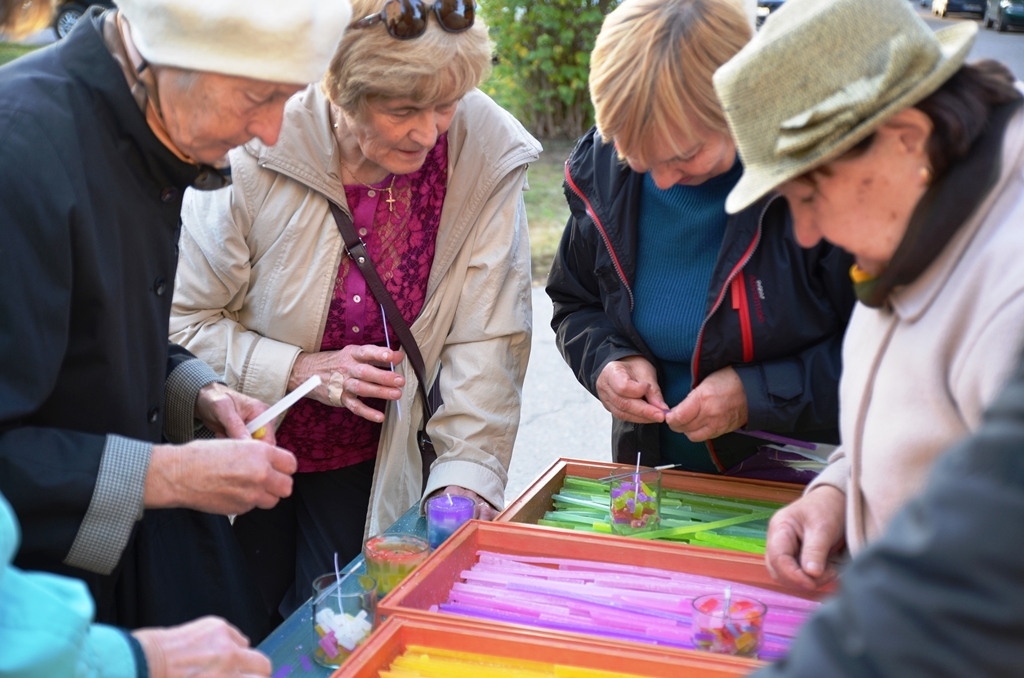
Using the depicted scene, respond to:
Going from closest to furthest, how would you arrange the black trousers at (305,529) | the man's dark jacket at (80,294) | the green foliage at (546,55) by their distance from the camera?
the man's dark jacket at (80,294) → the black trousers at (305,529) → the green foliage at (546,55)

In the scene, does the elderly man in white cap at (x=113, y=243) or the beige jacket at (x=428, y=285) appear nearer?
the elderly man in white cap at (x=113, y=243)

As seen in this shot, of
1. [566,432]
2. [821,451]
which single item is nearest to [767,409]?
[821,451]

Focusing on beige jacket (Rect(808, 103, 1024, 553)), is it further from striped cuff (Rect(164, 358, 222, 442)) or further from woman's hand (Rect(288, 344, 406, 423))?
striped cuff (Rect(164, 358, 222, 442))

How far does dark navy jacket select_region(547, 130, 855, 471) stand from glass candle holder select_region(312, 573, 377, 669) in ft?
2.77

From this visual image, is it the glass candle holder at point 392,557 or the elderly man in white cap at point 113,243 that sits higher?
→ the elderly man in white cap at point 113,243

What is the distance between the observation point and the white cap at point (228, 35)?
167cm

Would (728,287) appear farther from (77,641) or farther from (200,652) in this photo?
(77,641)

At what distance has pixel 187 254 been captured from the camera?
8.18 feet

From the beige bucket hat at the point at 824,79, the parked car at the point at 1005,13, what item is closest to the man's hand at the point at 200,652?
the beige bucket hat at the point at 824,79

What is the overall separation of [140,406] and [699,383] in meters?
1.15

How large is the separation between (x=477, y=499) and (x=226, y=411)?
2.04ft

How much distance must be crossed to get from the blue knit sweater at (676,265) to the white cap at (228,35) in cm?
91

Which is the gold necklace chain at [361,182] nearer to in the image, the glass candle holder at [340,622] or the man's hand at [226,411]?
the man's hand at [226,411]

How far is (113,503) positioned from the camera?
164 centimetres
